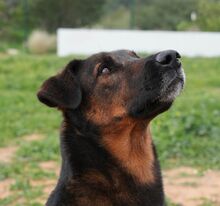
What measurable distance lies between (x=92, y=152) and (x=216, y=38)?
19.2 m

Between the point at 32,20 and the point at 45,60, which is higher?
the point at 32,20

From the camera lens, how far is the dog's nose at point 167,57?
4234 millimetres

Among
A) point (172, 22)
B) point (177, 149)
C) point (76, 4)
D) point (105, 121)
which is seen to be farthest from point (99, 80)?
point (76, 4)

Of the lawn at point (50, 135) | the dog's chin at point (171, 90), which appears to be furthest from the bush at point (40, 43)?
the dog's chin at point (171, 90)

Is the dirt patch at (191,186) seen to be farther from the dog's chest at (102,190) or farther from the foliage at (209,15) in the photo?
the foliage at (209,15)

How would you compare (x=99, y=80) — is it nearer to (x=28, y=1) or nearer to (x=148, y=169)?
(x=148, y=169)

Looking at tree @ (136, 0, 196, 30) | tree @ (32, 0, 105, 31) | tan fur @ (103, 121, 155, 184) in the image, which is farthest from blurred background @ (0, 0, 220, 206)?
tree @ (32, 0, 105, 31)

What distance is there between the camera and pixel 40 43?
99.1 feet

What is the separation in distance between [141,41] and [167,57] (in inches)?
759

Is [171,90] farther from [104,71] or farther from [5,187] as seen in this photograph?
[5,187]

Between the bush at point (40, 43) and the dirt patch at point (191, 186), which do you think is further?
the bush at point (40, 43)

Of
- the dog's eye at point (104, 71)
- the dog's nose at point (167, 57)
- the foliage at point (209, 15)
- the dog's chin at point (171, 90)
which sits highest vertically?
the foliage at point (209, 15)

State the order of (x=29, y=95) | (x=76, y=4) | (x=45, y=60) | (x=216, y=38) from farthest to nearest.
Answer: (x=76, y=4)
(x=216, y=38)
(x=45, y=60)
(x=29, y=95)

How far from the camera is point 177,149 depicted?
9.15 m
